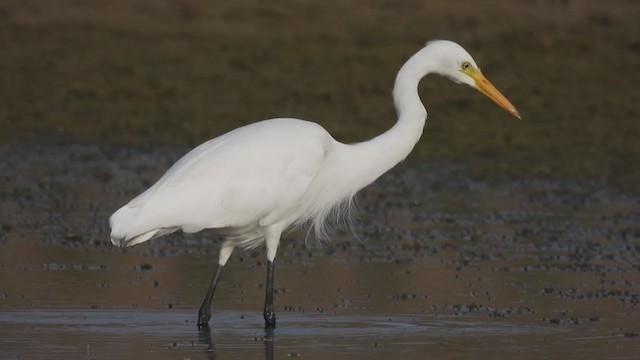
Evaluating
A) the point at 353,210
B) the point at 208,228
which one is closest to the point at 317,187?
the point at 208,228

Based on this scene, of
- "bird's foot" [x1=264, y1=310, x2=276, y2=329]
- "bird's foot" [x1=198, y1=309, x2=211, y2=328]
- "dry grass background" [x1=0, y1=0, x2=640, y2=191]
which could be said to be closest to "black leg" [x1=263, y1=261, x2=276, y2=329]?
"bird's foot" [x1=264, y1=310, x2=276, y2=329]

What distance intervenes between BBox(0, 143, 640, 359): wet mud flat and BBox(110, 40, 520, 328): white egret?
551 mm

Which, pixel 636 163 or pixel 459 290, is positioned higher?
pixel 636 163

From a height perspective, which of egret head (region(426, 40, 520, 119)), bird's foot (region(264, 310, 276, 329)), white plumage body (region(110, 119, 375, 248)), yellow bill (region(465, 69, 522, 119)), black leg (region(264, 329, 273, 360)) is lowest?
black leg (region(264, 329, 273, 360))

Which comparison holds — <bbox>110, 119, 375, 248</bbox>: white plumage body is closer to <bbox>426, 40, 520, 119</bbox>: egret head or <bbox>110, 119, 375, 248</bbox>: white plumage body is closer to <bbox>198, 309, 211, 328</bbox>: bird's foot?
<bbox>198, 309, 211, 328</bbox>: bird's foot

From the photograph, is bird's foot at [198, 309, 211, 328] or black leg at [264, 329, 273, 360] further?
bird's foot at [198, 309, 211, 328]

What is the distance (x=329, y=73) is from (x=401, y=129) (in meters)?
11.8

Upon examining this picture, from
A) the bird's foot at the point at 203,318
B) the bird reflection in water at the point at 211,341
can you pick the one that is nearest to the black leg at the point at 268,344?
the bird reflection in water at the point at 211,341

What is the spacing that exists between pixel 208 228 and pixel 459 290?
6.47ft

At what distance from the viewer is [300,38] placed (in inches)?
941

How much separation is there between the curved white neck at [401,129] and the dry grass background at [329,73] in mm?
5857

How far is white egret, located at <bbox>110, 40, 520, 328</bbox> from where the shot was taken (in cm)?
974

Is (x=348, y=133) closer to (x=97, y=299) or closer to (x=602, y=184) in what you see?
(x=602, y=184)

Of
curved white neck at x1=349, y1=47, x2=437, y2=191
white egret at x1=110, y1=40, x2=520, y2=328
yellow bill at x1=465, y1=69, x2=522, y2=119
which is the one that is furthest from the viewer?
yellow bill at x1=465, y1=69, x2=522, y2=119
